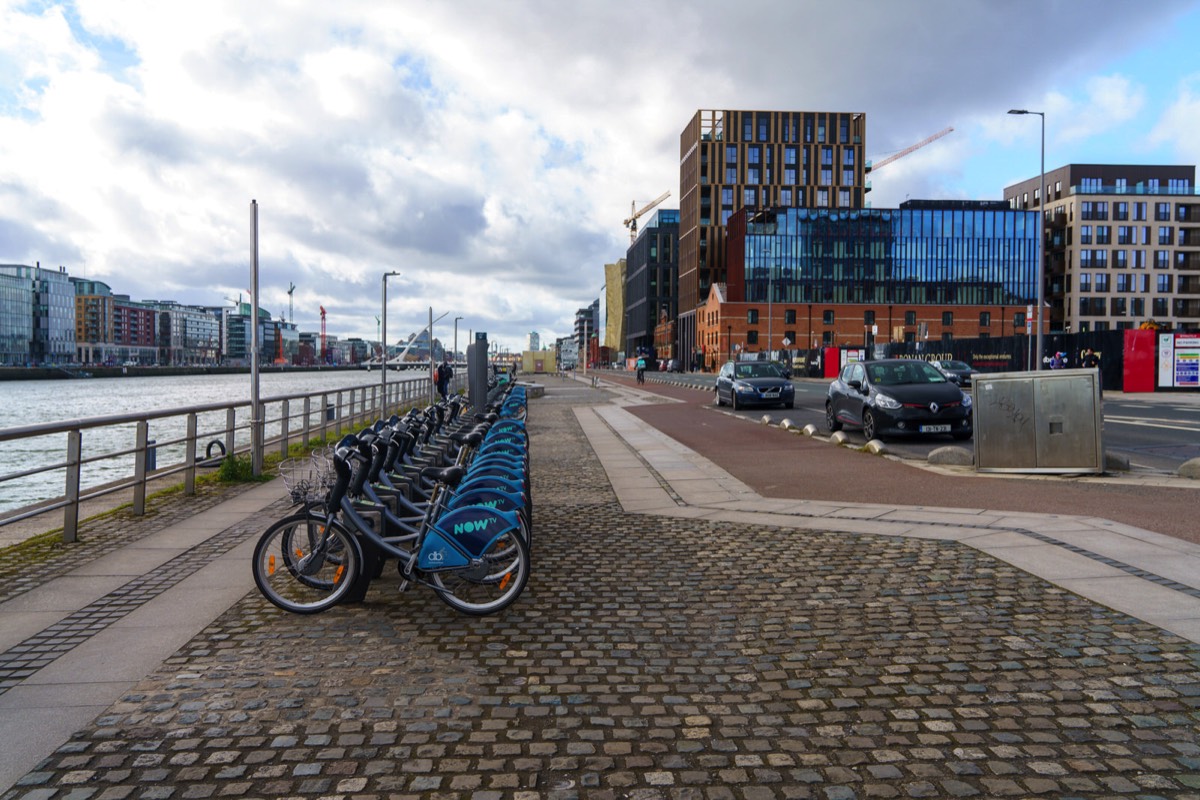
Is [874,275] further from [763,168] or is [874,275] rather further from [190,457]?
[190,457]

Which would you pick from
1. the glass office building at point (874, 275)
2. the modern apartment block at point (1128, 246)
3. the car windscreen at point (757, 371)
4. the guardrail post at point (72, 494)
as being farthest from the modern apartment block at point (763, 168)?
the guardrail post at point (72, 494)

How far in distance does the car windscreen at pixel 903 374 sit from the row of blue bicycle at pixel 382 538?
40.5ft

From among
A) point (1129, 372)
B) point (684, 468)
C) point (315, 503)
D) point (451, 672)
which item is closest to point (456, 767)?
point (451, 672)

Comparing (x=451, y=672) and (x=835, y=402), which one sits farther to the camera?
(x=835, y=402)

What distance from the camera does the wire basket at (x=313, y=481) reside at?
5.59 metres

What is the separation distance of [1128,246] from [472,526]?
114 m

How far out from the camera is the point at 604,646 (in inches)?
191

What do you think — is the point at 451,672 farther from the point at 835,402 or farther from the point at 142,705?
the point at 835,402

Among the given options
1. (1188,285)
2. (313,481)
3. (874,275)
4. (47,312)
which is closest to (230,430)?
(313,481)

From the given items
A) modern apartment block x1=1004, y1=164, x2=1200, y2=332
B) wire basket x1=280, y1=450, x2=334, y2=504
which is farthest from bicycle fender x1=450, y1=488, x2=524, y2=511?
modern apartment block x1=1004, y1=164, x2=1200, y2=332

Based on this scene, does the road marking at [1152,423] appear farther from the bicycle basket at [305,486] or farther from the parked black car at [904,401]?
the bicycle basket at [305,486]

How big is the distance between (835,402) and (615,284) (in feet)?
547

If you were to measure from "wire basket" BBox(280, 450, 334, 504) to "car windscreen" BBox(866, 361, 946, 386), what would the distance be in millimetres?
12918

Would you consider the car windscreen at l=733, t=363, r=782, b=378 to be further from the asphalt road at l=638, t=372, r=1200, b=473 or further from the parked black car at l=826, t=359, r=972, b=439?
the parked black car at l=826, t=359, r=972, b=439
